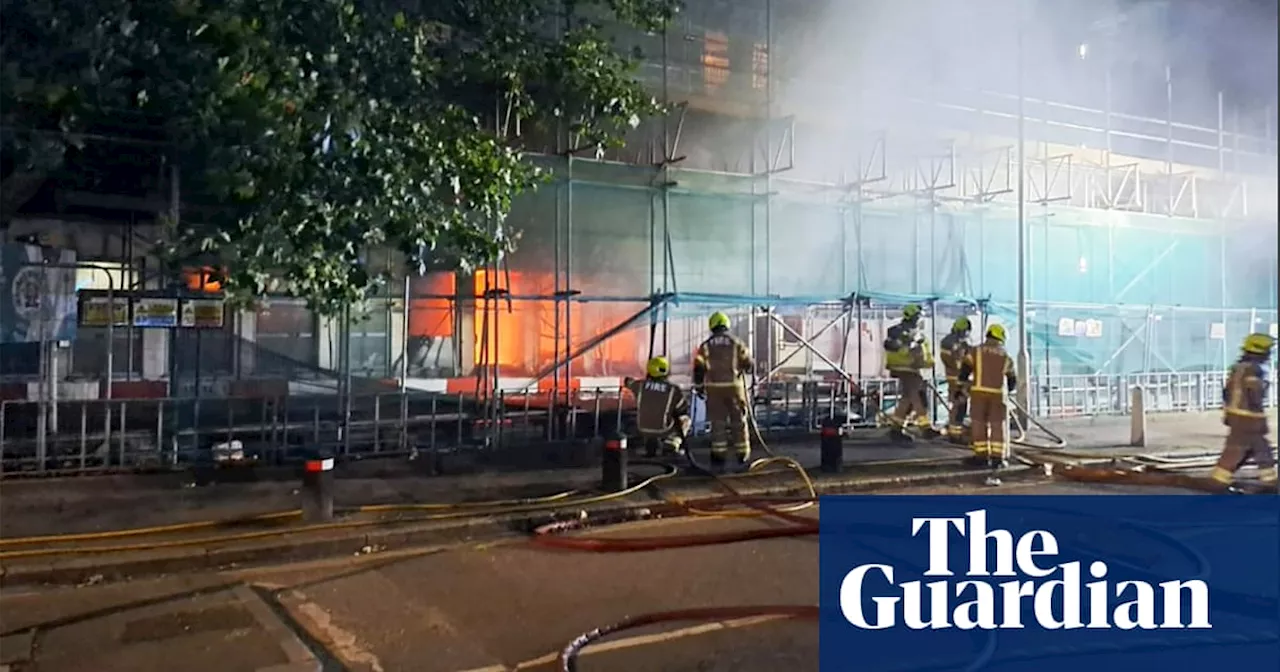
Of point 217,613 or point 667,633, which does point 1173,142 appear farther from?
point 217,613

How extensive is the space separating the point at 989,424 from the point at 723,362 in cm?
310

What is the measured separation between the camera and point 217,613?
5348 millimetres

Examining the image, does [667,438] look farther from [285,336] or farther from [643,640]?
[285,336]

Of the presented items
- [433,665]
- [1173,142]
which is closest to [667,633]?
[433,665]

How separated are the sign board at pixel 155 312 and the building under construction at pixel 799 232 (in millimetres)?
383

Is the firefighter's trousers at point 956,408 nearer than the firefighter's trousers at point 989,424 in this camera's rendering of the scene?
No

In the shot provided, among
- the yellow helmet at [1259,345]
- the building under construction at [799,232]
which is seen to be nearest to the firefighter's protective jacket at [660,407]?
the building under construction at [799,232]

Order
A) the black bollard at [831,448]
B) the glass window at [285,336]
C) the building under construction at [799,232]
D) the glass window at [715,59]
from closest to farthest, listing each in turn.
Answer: the black bollard at [831,448] → the building under construction at [799,232] → the glass window at [285,336] → the glass window at [715,59]

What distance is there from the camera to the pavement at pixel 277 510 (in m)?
6.26

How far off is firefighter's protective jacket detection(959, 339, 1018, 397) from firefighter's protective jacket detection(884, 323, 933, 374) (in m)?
1.58

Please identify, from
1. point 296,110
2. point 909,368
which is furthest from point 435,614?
point 909,368

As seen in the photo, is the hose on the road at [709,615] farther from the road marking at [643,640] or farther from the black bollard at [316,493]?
the black bollard at [316,493]

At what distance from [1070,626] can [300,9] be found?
6.68 meters

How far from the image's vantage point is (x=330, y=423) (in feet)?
32.7
